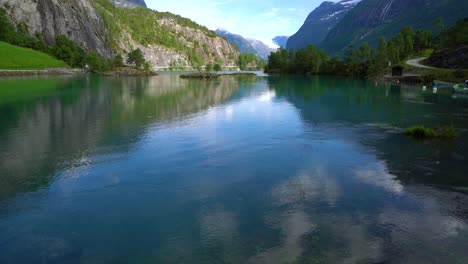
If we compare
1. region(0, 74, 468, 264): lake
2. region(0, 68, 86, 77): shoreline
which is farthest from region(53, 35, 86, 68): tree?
region(0, 74, 468, 264): lake

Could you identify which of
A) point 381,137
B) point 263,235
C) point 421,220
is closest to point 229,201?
point 263,235

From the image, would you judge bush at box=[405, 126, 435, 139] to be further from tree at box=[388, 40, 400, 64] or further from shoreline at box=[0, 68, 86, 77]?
shoreline at box=[0, 68, 86, 77]

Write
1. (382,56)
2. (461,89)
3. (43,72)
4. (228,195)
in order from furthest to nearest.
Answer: (43,72), (382,56), (461,89), (228,195)

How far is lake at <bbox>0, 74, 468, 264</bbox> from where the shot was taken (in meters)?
13.2

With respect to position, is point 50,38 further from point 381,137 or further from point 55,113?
point 381,137

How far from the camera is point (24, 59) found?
512 ft

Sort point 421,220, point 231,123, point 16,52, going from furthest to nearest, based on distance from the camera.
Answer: point 16,52 → point 231,123 → point 421,220

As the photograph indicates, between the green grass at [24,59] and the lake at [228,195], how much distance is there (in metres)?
133

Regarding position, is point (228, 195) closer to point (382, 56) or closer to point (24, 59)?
point (382, 56)

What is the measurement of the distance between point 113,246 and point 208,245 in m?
3.57

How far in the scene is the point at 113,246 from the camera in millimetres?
13367

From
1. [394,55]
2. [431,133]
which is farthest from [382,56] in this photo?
[431,133]

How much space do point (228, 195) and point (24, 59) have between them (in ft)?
555

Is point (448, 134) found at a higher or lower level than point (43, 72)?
lower
